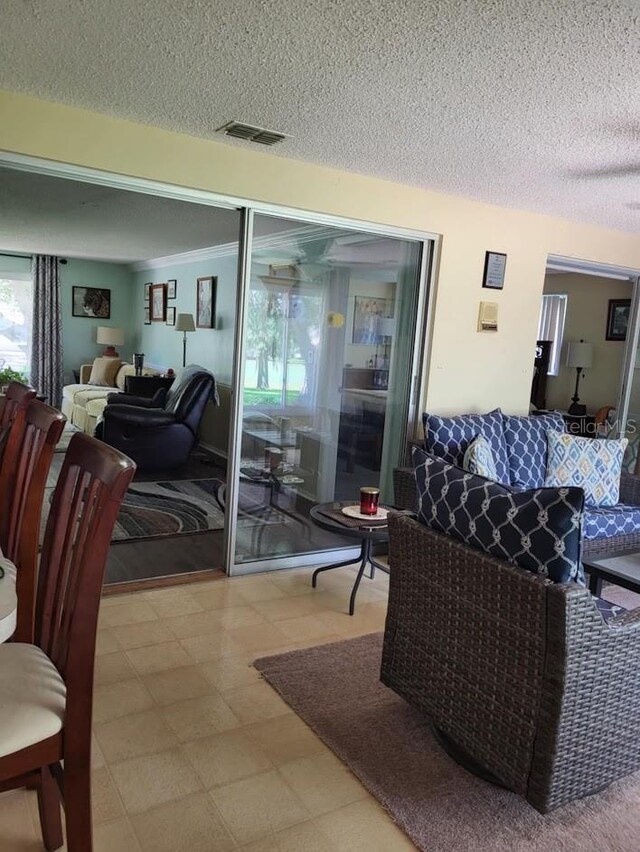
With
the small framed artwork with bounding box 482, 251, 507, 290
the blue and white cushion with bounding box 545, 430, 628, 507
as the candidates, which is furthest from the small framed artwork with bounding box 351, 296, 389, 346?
the blue and white cushion with bounding box 545, 430, 628, 507

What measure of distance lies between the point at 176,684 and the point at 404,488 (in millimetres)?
1721

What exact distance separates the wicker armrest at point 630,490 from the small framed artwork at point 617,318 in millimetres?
2350

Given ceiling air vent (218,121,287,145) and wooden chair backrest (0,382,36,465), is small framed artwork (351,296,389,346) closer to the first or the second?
ceiling air vent (218,121,287,145)

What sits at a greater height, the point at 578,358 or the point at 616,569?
the point at 578,358

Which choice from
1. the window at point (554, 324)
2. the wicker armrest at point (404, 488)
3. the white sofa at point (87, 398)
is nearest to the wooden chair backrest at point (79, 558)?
the wicker armrest at point (404, 488)

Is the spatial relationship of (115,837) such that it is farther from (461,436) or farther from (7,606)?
(461,436)

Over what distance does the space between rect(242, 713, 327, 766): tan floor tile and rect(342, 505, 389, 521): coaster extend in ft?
3.41

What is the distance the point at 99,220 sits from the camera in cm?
562

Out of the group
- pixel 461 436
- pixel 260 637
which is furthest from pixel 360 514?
pixel 461 436

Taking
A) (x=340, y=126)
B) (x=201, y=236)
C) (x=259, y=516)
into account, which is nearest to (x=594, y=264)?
(x=340, y=126)

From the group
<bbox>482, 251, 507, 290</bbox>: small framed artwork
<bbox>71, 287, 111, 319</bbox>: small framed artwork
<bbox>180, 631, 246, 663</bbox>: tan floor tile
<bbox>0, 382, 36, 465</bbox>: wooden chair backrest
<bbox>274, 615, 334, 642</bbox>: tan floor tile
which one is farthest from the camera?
<bbox>71, 287, 111, 319</bbox>: small framed artwork

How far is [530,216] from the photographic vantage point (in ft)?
13.7

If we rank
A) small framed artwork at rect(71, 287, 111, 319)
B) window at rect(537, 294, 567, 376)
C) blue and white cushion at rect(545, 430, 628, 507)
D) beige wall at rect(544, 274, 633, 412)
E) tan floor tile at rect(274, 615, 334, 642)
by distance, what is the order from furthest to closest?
small framed artwork at rect(71, 287, 111, 319) → window at rect(537, 294, 567, 376) → beige wall at rect(544, 274, 633, 412) → blue and white cushion at rect(545, 430, 628, 507) → tan floor tile at rect(274, 615, 334, 642)

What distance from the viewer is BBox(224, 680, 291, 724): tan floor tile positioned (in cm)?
225
